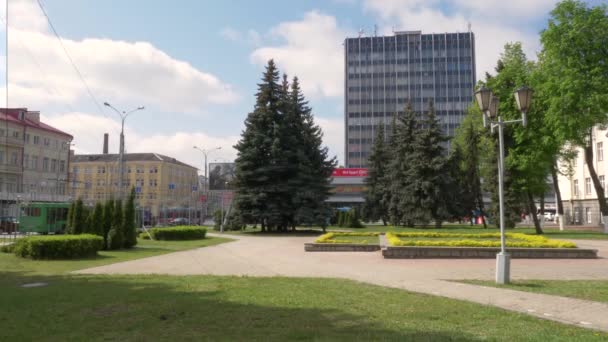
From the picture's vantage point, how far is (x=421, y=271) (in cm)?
1354

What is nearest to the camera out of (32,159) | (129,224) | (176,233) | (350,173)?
(129,224)

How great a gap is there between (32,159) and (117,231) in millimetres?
34406

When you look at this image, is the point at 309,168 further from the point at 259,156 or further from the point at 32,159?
the point at 32,159

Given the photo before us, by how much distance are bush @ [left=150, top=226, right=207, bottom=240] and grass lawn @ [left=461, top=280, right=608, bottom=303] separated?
886 inches

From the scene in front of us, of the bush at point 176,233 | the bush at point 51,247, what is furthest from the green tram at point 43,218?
the bush at point 51,247

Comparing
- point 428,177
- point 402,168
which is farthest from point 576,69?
point 402,168

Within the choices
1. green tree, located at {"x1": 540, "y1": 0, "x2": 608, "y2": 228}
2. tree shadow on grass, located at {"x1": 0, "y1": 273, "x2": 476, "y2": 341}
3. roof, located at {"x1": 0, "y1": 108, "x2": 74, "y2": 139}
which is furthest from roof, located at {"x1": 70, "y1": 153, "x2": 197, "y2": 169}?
tree shadow on grass, located at {"x1": 0, "y1": 273, "x2": 476, "y2": 341}

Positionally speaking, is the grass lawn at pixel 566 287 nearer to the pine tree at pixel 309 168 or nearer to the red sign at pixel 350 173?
the pine tree at pixel 309 168

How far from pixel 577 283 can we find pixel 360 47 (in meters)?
118

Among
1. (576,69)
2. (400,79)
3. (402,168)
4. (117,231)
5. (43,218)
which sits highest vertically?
(400,79)

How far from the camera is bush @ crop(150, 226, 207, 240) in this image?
30.1 metres

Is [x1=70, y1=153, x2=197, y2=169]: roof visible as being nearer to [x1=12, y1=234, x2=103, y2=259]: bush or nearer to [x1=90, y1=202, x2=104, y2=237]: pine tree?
[x1=90, y1=202, x2=104, y2=237]: pine tree

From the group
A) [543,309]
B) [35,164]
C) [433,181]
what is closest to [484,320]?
[543,309]

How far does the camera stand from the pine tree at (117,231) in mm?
21422
